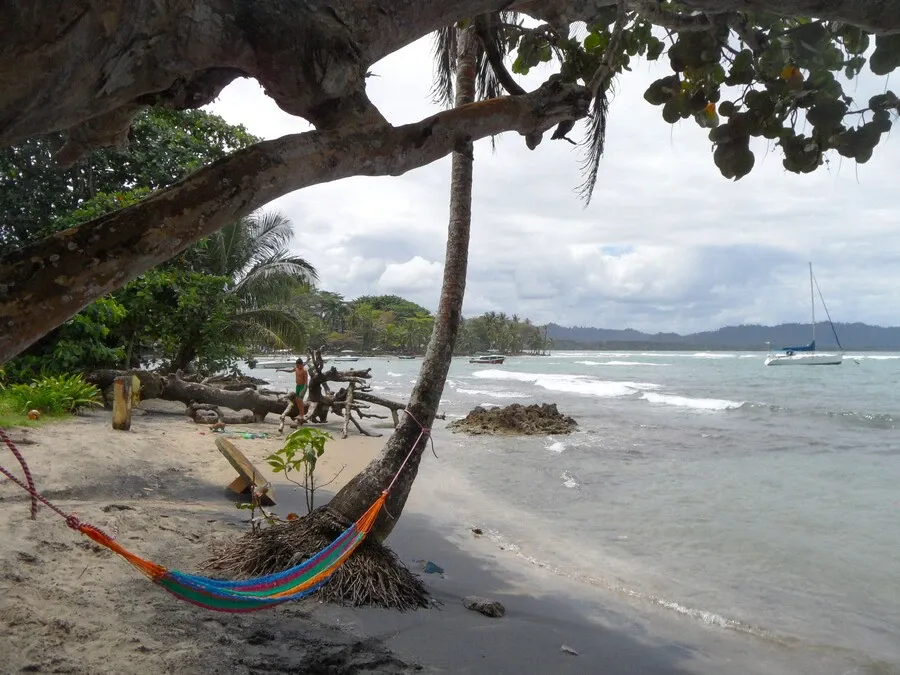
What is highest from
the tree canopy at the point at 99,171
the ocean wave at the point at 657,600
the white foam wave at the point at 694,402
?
the tree canopy at the point at 99,171

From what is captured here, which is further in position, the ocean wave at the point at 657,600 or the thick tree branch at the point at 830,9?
the ocean wave at the point at 657,600

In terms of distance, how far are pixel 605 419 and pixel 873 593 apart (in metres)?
11.9

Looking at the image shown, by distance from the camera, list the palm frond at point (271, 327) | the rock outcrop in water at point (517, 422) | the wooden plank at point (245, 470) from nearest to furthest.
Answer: the wooden plank at point (245, 470)
the rock outcrop in water at point (517, 422)
the palm frond at point (271, 327)

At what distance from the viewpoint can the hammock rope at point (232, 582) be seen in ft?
7.61

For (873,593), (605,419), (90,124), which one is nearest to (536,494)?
(873,593)

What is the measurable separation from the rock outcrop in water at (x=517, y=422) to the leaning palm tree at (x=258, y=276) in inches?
175

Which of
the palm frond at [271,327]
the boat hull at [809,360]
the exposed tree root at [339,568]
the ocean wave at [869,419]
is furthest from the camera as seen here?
the boat hull at [809,360]

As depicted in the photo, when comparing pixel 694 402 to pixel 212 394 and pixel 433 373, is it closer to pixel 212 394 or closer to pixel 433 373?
pixel 212 394

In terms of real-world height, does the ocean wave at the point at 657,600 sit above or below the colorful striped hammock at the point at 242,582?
below

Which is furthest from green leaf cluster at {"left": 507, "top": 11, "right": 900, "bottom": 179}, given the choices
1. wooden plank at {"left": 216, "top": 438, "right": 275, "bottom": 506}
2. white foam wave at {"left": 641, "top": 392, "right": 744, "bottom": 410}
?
white foam wave at {"left": 641, "top": 392, "right": 744, "bottom": 410}

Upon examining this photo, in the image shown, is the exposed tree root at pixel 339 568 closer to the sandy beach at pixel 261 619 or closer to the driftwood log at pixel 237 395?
the sandy beach at pixel 261 619

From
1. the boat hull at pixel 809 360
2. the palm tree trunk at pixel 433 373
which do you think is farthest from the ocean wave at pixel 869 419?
the boat hull at pixel 809 360

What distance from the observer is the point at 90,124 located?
100 inches

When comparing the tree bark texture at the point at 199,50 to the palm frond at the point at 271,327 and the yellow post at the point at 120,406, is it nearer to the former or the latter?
the yellow post at the point at 120,406
